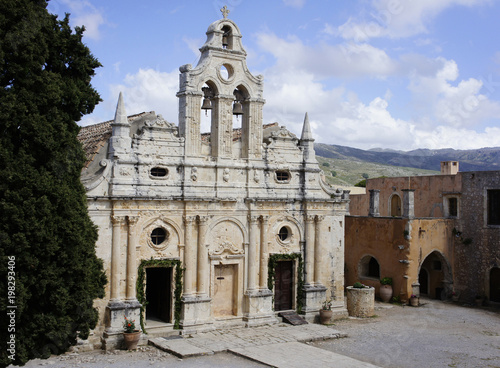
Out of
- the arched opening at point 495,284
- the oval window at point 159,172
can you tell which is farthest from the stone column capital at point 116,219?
the arched opening at point 495,284

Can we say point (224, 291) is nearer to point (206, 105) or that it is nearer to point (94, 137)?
point (206, 105)

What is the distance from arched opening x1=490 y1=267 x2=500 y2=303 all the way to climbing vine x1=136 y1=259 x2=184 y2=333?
17509 millimetres

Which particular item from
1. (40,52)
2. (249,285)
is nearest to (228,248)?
(249,285)

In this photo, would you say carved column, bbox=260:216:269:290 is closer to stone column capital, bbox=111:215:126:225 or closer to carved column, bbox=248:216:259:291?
carved column, bbox=248:216:259:291

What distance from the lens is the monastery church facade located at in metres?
20.9

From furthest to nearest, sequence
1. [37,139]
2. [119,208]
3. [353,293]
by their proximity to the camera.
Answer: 1. [353,293]
2. [119,208]
3. [37,139]

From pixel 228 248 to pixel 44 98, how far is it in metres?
10.3

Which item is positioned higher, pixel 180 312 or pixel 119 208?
pixel 119 208

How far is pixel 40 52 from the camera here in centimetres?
1555

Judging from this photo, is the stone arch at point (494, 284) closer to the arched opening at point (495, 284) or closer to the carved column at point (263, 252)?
the arched opening at point (495, 284)

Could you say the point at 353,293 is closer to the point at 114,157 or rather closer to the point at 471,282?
the point at 471,282

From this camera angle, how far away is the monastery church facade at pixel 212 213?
20859 millimetres

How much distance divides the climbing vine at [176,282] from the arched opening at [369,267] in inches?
536

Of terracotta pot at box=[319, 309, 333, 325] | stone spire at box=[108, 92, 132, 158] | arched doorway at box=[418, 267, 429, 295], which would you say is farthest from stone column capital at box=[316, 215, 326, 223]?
arched doorway at box=[418, 267, 429, 295]
